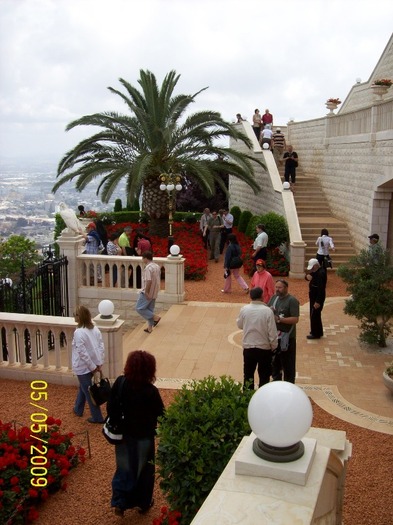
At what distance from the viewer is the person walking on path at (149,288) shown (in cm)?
1088

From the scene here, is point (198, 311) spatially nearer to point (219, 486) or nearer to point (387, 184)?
point (387, 184)

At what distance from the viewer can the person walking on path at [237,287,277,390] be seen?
678cm

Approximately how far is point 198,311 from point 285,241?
5842mm

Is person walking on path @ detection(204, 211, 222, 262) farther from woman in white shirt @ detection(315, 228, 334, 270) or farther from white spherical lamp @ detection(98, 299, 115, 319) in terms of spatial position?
white spherical lamp @ detection(98, 299, 115, 319)

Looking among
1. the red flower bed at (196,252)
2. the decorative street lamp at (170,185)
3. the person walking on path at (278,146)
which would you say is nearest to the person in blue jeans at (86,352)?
the red flower bed at (196,252)

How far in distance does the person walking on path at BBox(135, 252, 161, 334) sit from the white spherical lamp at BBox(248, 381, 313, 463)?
8024mm

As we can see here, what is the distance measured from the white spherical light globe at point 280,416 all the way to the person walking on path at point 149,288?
8.05 m

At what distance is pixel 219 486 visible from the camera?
2906 millimetres

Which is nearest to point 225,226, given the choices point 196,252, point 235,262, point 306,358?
point 196,252

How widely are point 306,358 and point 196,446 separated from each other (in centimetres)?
598

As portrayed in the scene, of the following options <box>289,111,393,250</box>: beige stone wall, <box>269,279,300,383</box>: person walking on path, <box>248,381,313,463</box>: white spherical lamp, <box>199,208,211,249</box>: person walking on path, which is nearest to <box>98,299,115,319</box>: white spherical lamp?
<box>269,279,300,383</box>: person walking on path

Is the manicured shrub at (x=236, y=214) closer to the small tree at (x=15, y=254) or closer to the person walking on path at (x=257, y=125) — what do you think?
the person walking on path at (x=257, y=125)

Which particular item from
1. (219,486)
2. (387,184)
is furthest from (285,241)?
(219,486)

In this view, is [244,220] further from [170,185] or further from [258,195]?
[170,185]
